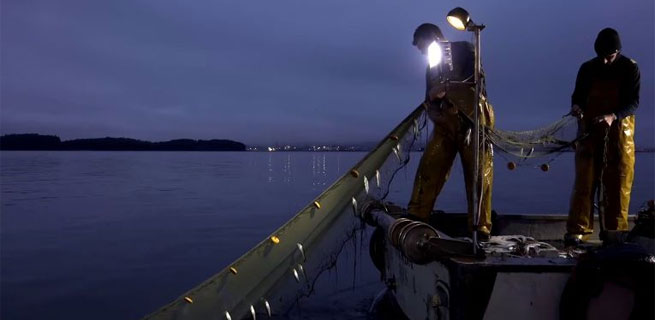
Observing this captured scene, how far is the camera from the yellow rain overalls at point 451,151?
20.2 ft

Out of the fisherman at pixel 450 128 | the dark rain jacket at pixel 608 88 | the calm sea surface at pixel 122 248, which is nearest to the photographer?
the dark rain jacket at pixel 608 88

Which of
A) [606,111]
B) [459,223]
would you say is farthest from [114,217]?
[606,111]

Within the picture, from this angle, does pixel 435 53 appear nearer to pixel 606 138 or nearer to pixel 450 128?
pixel 450 128

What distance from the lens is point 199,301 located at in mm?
5641

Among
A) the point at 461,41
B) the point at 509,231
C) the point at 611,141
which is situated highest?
the point at 461,41

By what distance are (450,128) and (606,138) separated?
71.9 inches

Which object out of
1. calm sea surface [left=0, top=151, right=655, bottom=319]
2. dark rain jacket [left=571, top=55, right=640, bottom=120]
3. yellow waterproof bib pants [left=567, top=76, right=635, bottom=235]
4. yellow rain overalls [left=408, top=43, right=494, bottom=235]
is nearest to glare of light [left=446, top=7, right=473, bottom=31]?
yellow rain overalls [left=408, top=43, right=494, bottom=235]

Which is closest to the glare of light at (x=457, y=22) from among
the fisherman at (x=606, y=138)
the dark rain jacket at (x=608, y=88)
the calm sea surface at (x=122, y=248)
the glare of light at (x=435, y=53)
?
the glare of light at (x=435, y=53)

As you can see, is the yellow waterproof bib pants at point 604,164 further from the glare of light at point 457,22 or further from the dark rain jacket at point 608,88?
the glare of light at point 457,22

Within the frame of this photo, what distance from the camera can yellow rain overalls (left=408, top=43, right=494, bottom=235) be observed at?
616 centimetres

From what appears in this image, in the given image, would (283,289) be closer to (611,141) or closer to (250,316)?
(250,316)

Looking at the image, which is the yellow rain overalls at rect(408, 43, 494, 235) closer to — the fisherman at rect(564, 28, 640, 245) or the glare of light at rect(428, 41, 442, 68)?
the glare of light at rect(428, 41, 442, 68)

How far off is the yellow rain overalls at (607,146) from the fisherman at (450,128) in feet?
3.78

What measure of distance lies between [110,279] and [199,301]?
297 inches
